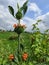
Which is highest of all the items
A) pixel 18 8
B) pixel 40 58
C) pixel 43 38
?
pixel 18 8

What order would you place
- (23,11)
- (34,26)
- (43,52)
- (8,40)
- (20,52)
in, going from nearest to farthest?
(23,11) → (20,52) → (43,52) → (34,26) → (8,40)

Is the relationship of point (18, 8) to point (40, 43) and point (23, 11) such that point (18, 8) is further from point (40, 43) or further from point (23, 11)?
point (40, 43)

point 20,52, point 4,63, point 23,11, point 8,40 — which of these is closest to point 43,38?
point 4,63

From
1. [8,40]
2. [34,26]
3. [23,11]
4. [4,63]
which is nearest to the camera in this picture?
[23,11]

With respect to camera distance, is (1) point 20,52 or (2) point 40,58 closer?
(1) point 20,52

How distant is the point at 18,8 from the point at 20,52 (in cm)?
79

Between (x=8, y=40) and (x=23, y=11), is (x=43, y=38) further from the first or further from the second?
(x=8, y=40)

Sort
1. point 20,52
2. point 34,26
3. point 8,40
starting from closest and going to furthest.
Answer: point 20,52 → point 34,26 → point 8,40

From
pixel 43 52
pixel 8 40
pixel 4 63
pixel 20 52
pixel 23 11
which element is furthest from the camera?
pixel 8 40

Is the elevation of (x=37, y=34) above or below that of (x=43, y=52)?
above

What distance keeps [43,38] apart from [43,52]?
0.59 m

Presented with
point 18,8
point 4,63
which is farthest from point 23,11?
point 4,63

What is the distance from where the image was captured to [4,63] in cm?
550

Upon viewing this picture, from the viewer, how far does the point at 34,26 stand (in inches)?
319
